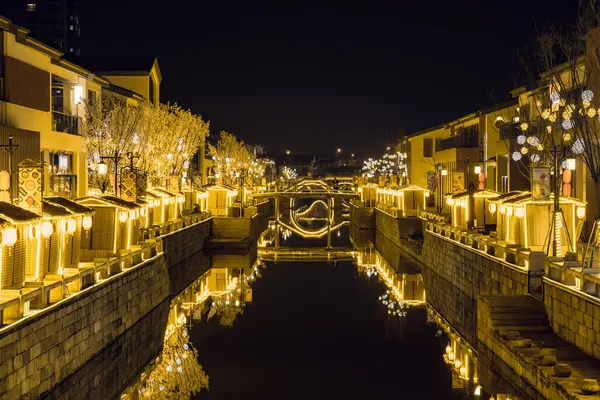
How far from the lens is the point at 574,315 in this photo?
18578 millimetres

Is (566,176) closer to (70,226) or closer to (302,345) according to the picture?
(302,345)

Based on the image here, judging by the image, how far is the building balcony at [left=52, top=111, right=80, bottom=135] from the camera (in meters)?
37.0

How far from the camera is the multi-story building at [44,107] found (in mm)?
29453

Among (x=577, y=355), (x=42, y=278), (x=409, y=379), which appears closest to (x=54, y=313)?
(x=42, y=278)

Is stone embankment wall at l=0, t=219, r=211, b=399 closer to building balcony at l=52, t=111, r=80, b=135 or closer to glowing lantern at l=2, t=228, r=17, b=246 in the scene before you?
glowing lantern at l=2, t=228, r=17, b=246

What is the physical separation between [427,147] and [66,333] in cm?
6434

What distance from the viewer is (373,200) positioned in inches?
3214

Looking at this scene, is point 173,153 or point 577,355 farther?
point 173,153

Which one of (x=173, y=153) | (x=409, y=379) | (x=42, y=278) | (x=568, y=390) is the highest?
(x=173, y=153)

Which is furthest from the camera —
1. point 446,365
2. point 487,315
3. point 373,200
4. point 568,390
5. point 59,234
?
point 373,200

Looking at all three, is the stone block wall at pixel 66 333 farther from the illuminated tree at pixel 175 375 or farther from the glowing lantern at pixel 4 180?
the glowing lantern at pixel 4 180

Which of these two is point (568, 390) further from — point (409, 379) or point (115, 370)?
point (115, 370)

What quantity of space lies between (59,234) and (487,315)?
39.6 ft

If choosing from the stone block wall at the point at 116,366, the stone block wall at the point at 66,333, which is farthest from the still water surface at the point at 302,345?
the stone block wall at the point at 66,333
